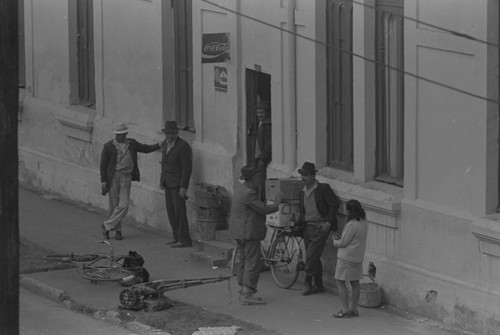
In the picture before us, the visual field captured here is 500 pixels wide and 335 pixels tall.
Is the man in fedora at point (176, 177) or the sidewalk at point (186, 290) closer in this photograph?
the sidewalk at point (186, 290)

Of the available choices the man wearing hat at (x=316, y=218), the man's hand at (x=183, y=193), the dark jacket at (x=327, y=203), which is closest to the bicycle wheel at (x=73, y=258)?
the man's hand at (x=183, y=193)

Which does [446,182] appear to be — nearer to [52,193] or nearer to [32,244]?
[32,244]

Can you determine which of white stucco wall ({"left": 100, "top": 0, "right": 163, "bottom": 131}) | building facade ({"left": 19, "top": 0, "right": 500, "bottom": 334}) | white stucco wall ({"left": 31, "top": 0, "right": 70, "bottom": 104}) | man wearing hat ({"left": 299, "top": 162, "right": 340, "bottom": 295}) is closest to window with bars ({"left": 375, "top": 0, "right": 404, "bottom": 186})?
building facade ({"left": 19, "top": 0, "right": 500, "bottom": 334})

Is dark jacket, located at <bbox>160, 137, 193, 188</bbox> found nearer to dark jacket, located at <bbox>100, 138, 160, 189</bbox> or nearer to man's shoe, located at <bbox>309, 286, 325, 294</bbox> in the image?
dark jacket, located at <bbox>100, 138, 160, 189</bbox>

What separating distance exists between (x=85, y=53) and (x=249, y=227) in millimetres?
8213

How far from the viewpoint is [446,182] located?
14.4 meters

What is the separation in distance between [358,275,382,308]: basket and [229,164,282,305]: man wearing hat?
4.09ft

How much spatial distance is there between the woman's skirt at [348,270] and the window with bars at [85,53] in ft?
28.9

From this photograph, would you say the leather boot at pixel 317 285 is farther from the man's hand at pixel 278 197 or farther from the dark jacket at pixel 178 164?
the dark jacket at pixel 178 164

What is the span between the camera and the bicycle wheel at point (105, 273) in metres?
16.3
